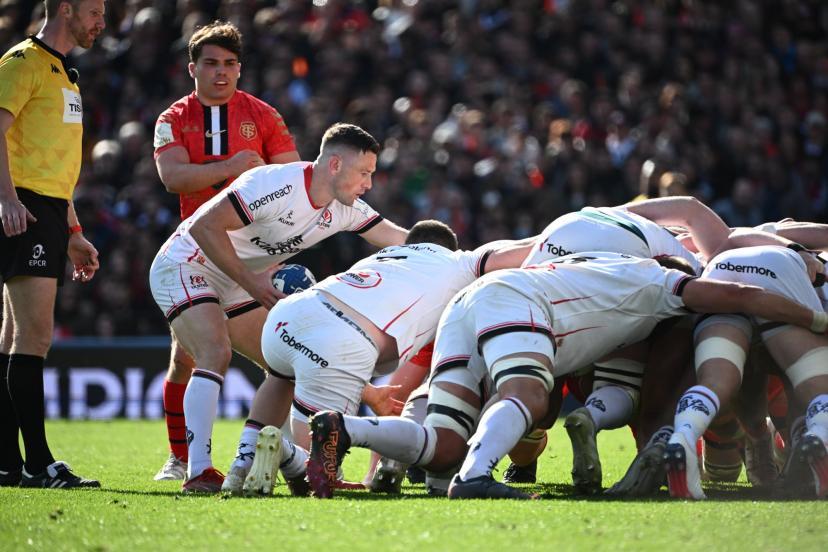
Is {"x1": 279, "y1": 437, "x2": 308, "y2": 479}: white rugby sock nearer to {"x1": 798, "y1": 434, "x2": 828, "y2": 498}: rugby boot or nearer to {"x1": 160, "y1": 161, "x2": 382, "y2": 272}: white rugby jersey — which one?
→ {"x1": 160, "y1": 161, "x2": 382, "y2": 272}: white rugby jersey

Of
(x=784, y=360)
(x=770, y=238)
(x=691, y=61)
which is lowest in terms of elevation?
(x=784, y=360)

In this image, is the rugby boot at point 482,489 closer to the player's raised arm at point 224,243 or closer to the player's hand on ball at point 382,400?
the player's hand on ball at point 382,400

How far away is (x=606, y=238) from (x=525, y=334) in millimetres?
1181

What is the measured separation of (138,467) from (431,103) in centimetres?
889

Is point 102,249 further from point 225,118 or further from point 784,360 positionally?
point 784,360

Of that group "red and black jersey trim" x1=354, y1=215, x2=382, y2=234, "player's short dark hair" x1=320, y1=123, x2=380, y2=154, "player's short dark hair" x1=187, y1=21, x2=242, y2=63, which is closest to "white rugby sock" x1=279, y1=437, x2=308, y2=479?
"player's short dark hair" x1=320, y1=123, x2=380, y2=154

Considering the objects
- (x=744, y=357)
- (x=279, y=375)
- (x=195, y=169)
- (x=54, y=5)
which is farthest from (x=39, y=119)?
(x=744, y=357)

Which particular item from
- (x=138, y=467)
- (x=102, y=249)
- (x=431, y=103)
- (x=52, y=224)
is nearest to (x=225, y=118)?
(x=52, y=224)

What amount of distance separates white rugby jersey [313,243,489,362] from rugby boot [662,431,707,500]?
1542 mm

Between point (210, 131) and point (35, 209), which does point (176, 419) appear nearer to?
point (35, 209)

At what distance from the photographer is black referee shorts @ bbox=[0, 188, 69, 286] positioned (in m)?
6.35

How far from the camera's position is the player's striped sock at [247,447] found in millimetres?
5836

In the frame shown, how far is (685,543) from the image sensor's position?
13.3 feet

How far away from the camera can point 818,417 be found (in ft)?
18.3
